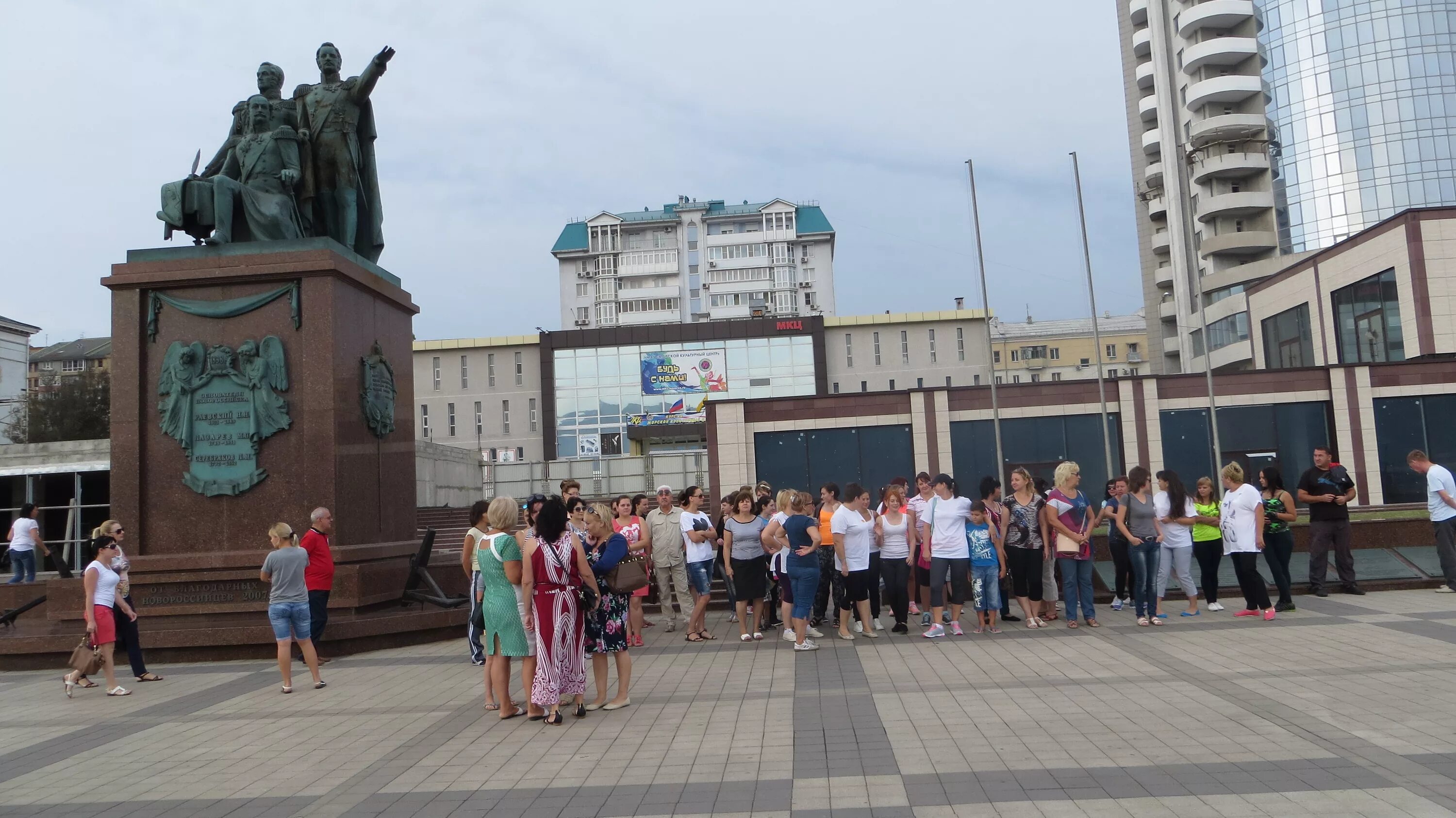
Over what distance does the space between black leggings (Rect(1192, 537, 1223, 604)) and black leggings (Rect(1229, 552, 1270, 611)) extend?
348 mm

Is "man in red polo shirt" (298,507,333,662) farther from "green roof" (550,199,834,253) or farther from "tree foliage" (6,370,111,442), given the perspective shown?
"green roof" (550,199,834,253)

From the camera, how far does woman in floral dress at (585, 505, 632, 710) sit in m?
8.36

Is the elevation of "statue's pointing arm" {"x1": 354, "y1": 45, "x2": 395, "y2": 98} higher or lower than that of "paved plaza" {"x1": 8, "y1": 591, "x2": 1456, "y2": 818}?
higher

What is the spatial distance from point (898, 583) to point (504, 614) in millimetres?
5585

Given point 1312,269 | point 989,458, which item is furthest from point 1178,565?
point 1312,269

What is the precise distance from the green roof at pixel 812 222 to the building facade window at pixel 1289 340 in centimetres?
5497

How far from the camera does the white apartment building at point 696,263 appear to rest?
310 feet

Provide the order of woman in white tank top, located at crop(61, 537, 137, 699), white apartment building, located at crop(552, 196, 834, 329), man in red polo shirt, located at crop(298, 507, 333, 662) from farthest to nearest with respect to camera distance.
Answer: white apartment building, located at crop(552, 196, 834, 329)
man in red polo shirt, located at crop(298, 507, 333, 662)
woman in white tank top, located at crop(61, 537, 137, 699)

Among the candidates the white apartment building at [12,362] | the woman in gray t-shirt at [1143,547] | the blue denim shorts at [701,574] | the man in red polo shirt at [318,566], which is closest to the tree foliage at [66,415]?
the white apartment building at [12,362]

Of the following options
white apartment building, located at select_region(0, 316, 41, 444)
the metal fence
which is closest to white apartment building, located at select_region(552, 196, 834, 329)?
white apartment building, located at select_region(0, 316, 41, 444)

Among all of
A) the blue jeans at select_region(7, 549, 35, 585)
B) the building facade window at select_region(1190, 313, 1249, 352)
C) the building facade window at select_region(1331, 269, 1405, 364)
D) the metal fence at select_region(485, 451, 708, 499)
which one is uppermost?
the building facade window at select_region(1190, 313, 1249, 352)

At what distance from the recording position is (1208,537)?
1249 cm

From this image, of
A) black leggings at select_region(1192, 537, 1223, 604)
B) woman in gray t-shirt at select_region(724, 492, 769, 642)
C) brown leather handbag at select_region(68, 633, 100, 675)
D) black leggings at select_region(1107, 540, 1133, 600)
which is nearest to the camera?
brown leather handbag at select_region(68, 633, 100, 675)

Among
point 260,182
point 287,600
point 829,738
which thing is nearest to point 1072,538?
point 829,738
